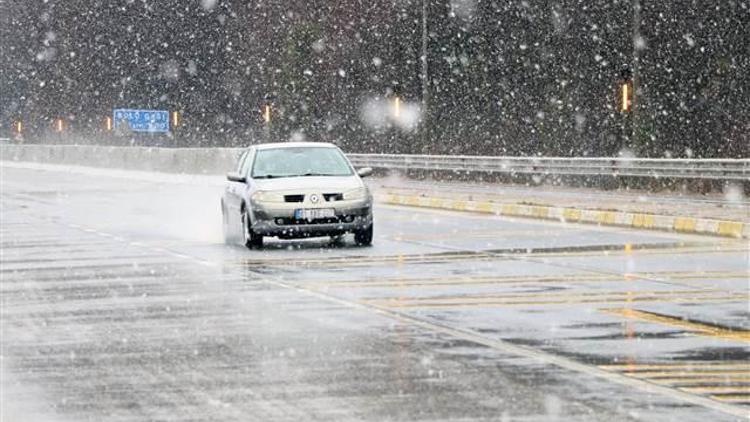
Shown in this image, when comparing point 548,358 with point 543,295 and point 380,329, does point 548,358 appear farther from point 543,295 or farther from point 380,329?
point 543,295

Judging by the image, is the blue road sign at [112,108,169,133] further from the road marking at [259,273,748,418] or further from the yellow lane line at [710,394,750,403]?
the yellow lane line at [710,394,750,403]

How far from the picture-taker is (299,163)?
→ 84.1 ft

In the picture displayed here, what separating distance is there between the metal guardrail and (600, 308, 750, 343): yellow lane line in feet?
80.3

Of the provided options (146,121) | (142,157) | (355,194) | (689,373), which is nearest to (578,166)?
(142,157)

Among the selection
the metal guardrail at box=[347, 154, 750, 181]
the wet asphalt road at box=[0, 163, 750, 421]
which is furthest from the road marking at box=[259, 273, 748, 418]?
the metal guardrail at box=[347, 154, 750, 181]

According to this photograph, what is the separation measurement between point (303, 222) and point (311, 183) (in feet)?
1.94

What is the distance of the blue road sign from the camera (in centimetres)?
8550

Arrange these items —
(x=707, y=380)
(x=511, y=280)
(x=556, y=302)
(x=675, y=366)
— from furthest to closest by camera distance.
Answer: (x=511, y=280) < (x=556, y=302) < (x=675, y=366) < (x=707, y=380)

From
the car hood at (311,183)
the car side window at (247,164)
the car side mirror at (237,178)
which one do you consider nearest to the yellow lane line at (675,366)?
the car hood at (311,183)

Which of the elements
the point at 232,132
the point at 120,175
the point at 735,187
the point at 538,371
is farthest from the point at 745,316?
the point at 232,132

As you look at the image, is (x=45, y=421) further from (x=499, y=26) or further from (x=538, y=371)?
(x=499, y=26)

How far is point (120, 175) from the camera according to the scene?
64250 mm

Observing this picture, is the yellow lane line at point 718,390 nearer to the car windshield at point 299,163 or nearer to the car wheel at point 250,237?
the car wheel at point 250,237

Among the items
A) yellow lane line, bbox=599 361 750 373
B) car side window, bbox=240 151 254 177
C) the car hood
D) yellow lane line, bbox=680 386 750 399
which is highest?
car side window, bbox=240 151 254 177
